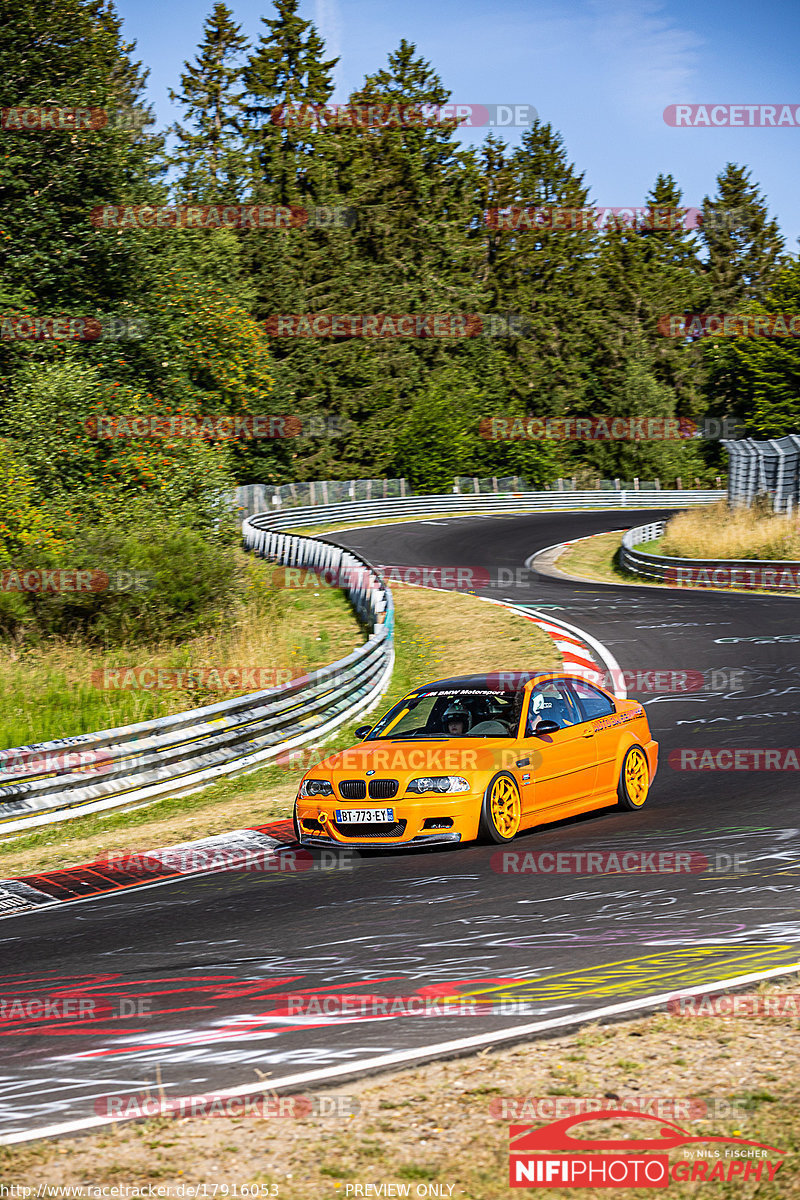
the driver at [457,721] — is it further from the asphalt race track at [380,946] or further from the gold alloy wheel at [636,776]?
the gold alloy wheel at [636,776]

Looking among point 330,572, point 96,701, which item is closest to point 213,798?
point 96,701

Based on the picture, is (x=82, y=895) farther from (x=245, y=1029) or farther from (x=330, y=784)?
(x=245, y=1029)

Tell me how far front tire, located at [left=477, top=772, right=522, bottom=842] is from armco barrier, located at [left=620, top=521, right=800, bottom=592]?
2055 centimetres

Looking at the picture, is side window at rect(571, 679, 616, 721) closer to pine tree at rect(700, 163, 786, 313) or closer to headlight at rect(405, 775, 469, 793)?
headlight at rect(405, 775, 469, 793)

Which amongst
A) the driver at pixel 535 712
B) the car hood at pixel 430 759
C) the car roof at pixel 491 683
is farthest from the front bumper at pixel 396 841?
the car roof at pixel 491 683

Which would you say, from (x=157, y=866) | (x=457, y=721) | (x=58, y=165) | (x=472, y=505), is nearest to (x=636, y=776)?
(x=457, y=721)

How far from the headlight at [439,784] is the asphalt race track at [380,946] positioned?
1.76 ft

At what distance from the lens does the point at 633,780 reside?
37.5 feet

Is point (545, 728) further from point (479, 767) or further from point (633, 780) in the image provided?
point (633, 780)

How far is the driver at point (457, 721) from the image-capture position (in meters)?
10.7

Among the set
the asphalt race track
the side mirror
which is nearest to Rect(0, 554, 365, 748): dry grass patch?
the asphalt race track

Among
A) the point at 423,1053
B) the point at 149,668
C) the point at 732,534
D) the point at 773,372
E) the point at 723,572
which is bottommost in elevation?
the point at 423,1053

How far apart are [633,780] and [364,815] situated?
9.37 ft

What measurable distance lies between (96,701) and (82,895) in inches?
258
